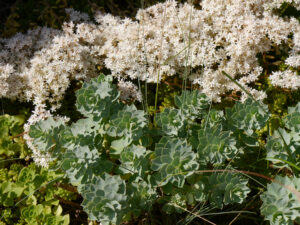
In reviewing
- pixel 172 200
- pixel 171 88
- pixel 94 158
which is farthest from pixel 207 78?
pixel 94 158

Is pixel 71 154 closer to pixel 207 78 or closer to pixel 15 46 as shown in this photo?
pixel 207 78

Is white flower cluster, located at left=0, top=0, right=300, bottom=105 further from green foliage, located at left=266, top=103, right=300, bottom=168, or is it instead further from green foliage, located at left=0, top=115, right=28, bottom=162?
green foliage, located at left=266, top=103, right=300, bottom=168

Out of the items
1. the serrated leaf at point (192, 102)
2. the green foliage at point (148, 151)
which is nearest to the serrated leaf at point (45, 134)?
the green foliage at point (148, 151)

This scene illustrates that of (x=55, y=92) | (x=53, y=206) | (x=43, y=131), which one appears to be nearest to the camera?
(x=43, y=131)

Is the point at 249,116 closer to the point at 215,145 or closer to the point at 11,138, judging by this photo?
Result: the point at 215,145

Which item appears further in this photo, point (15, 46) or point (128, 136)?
point (15, 46)

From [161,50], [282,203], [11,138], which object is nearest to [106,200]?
[282,203]

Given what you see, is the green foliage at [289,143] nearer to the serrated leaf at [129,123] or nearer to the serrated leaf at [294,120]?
the serrated leaf at [294,120]

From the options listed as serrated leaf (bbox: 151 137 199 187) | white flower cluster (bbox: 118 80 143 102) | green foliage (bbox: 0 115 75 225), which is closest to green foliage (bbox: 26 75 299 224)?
serrated leaf (bbox: 151 137 199 187)
